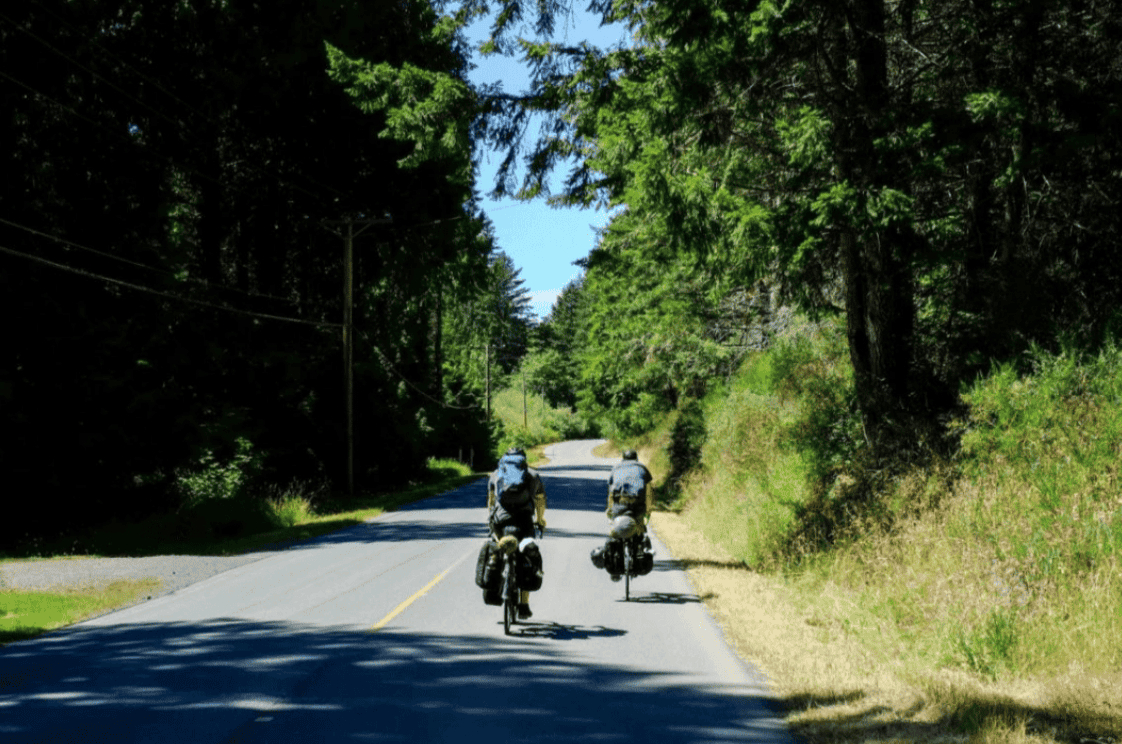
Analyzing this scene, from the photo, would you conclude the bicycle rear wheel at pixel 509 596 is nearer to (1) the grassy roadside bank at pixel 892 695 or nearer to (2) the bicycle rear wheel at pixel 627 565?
(1) the grassy roadside bank at pixel 892 695

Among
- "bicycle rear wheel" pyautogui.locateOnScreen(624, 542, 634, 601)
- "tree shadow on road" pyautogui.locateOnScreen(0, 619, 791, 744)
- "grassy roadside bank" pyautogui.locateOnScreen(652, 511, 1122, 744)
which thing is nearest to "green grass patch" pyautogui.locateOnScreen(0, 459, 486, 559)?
"bicycle rear wheel" pyautogui.locateOnScreen(624, 542, 634, 601)

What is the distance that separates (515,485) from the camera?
10.1 meters

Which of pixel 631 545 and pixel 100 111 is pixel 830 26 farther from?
pixel 100 111

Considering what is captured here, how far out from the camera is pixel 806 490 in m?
13.8

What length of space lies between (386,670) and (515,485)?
107 inches

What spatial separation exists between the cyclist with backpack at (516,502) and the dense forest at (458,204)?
Answer: 3902 mm

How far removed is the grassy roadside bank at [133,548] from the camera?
11602 millimetres

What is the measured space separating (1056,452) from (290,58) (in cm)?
2574

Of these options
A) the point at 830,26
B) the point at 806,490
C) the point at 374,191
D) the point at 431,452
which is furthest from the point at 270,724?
the point at 431,452

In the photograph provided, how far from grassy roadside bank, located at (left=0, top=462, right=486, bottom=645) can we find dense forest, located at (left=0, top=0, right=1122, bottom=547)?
6.88ft

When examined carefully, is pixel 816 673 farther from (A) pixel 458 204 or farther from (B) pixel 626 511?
(A) pixel 458 204

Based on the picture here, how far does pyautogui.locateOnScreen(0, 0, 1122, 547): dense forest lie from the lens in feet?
38.7

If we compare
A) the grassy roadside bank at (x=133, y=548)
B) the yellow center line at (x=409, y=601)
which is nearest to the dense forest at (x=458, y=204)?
the grassy roadside bank at (x=133, y=548)

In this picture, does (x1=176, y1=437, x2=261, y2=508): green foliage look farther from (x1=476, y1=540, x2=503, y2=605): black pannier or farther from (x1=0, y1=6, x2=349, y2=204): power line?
(x1=476, y1=540, x2=503, y2=605): black pannier
